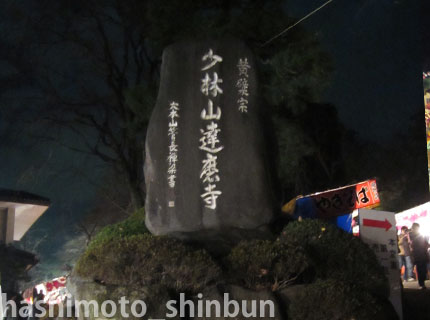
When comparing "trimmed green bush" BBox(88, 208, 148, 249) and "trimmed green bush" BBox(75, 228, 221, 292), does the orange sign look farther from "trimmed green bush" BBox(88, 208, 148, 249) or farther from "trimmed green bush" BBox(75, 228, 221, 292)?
"trimmed green bush" BBox(75, 228, 221, 292)

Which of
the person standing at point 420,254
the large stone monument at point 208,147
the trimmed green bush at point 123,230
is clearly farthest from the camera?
the person standing at point 420,254

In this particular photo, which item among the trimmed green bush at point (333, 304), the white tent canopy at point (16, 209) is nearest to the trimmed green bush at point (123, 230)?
the trimmed green bush at point (333, 304)

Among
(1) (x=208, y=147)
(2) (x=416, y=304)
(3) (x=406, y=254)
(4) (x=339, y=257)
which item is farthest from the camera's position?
(3) (x=406, y=254)

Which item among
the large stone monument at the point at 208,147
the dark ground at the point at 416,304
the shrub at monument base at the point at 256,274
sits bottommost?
the dark ground at the point at 416,304

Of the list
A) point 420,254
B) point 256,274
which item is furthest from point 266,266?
point 420,254

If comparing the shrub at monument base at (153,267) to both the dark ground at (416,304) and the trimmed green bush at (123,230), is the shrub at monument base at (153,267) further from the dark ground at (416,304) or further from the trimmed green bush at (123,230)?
the dark ground at (416,304)

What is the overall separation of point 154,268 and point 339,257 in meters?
2.69

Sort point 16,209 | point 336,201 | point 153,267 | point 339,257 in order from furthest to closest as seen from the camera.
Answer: point 16,209, point 336,201, point 339,257, point 153,267

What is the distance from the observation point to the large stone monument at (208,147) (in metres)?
8.80

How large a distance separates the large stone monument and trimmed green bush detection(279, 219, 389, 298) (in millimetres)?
904

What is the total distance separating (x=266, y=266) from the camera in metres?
6.91

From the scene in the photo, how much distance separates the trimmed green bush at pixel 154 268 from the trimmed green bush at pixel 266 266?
303 mm

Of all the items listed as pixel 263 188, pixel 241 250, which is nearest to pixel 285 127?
pixel 263 188

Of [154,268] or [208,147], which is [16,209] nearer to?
[208,147]
